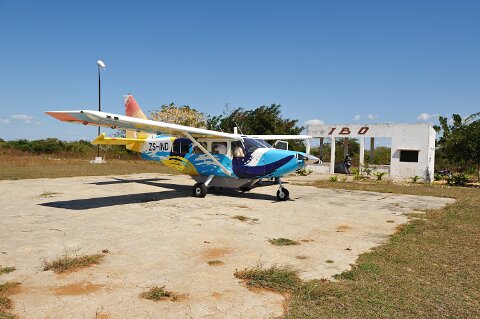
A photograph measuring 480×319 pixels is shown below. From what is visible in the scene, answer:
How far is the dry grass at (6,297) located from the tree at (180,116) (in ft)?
128

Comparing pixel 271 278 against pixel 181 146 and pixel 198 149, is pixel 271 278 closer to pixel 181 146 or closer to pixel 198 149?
pixel 198 149

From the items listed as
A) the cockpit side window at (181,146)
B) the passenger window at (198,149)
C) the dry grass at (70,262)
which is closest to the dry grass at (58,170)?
the cockpit side window at (181,146)

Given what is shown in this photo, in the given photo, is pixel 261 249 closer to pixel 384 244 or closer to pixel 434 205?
pixel 384 244

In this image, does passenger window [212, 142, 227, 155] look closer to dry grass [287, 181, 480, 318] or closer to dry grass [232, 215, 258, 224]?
dry grass [232, 215, 258, 224]

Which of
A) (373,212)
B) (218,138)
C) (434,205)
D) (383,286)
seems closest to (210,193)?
(218,138)

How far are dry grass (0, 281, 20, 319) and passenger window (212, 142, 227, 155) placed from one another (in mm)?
9341

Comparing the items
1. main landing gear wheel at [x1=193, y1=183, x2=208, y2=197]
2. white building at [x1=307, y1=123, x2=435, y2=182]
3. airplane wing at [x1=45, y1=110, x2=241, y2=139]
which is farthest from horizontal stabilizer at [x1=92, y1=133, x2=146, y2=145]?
white building at [x1=307, y1=123, x2=435, y2=182]

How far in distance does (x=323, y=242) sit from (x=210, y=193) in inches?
315

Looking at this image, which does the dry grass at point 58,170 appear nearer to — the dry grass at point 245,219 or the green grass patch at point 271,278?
the dry grass at point 245,219

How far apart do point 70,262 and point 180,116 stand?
3909 centimetres

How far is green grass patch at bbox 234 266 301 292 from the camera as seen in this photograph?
15.2 ft

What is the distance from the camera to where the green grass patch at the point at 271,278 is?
4.63 m

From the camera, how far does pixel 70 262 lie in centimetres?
529

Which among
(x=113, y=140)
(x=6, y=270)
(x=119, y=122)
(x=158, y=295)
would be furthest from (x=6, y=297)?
(x=113, y=140)
